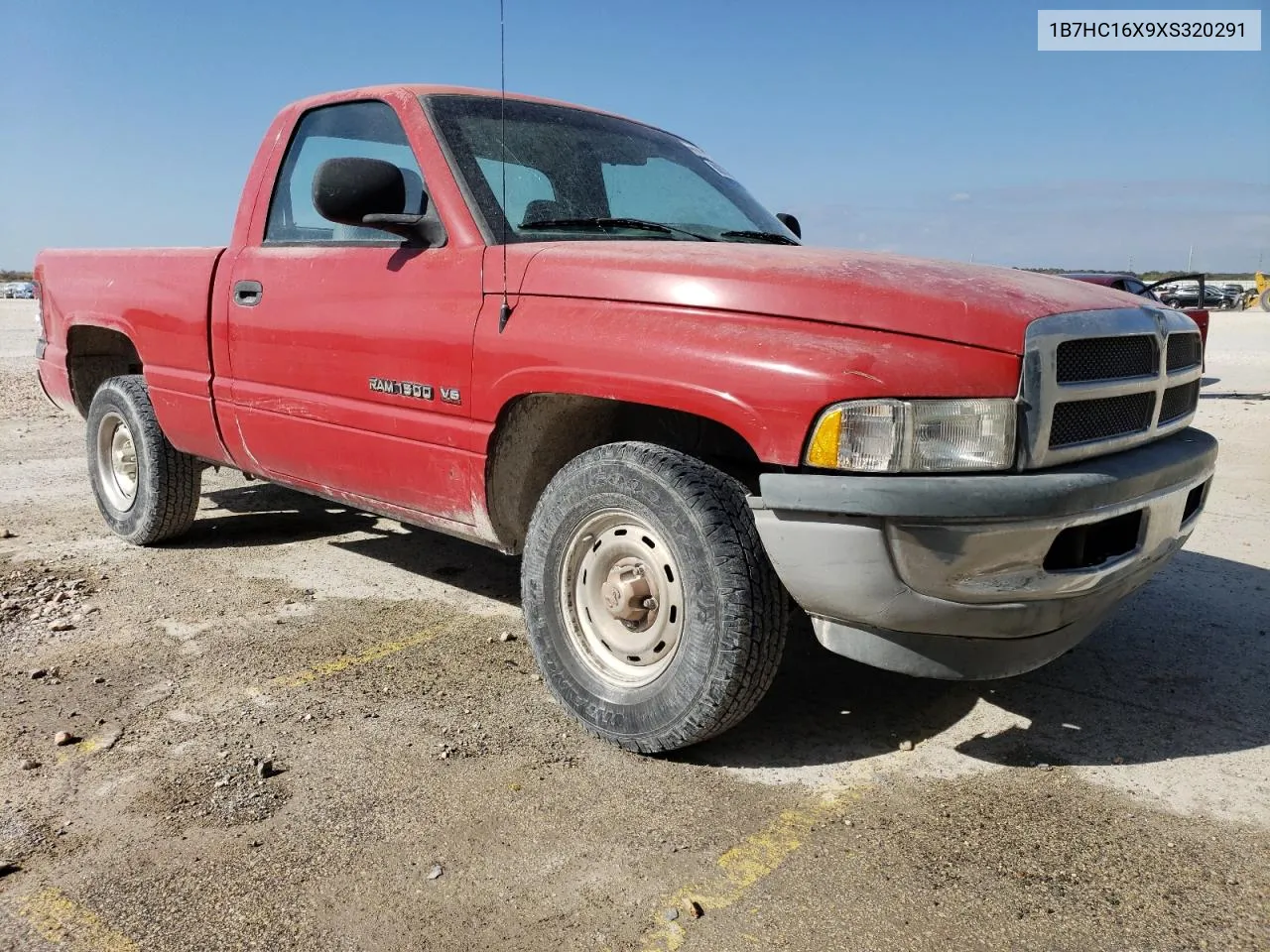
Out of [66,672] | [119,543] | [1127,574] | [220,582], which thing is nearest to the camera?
[1127,574]

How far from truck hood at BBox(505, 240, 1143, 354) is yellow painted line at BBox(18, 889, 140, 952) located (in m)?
1.99

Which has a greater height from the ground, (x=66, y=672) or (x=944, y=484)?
(x=944, y=484)

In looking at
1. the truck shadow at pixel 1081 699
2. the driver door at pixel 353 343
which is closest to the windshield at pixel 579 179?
the driver door at pixel 353 343

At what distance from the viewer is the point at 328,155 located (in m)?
4.26

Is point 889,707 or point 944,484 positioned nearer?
point 944,484

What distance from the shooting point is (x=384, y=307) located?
362 centimetres

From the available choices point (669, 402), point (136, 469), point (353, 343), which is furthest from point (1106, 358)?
point (136, 469)

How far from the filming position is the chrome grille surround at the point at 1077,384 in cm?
248

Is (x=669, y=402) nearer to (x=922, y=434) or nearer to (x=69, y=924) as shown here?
(x=922, y=434)

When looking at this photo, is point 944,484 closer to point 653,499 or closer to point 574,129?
point 653,499

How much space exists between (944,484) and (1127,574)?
2.57 feet

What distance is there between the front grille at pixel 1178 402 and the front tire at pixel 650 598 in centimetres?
135

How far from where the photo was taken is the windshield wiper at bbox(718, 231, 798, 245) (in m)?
3.94

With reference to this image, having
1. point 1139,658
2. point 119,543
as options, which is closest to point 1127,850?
point 1139,658
